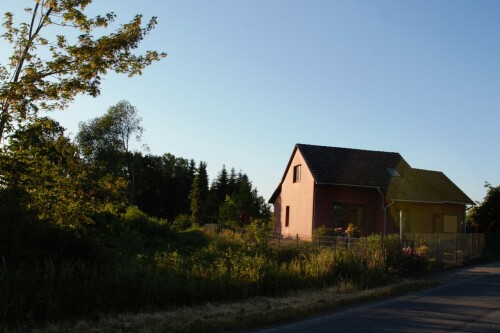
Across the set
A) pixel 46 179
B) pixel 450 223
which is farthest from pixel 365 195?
pixel 46 179

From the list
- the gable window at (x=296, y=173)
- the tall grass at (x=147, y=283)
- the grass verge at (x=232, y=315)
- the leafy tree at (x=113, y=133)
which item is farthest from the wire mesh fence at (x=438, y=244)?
the leafy tree at (x=113, y=133)

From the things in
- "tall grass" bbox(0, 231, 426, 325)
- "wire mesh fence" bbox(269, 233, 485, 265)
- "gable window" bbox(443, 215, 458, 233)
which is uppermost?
"gable window" bbox(443, 215, 458, 233)

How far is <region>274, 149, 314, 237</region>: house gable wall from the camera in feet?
105

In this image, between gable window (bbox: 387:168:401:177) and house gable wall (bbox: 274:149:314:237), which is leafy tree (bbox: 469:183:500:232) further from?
house gable wall (bbox: 274:149:314:237)

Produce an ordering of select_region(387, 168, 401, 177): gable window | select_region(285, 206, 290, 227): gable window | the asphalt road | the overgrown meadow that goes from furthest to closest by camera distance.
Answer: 1. select_region(285, 206, 290, 227): gable window
2. select_region(387, 168, 401, 177): gable window
3. the overgrown meadow
4. the asphalt road

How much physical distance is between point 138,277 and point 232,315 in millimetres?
2275

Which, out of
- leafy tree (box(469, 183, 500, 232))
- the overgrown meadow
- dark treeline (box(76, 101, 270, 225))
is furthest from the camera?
dark treeline (box(76, 101, 270, 225))

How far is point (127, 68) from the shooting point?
11570 mm

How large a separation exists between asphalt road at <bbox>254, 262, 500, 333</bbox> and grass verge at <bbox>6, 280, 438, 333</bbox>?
0.42m

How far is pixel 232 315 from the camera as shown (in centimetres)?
924

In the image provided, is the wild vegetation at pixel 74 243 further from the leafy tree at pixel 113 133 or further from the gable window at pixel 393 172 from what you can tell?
the leafy tree at pixel 113 133

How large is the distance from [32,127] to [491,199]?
2790 centimetres

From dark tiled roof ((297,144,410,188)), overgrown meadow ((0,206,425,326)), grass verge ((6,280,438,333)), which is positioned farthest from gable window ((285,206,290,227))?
grass verge ((6,280,438,333))

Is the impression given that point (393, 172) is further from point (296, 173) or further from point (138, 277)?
point (138, 277)
